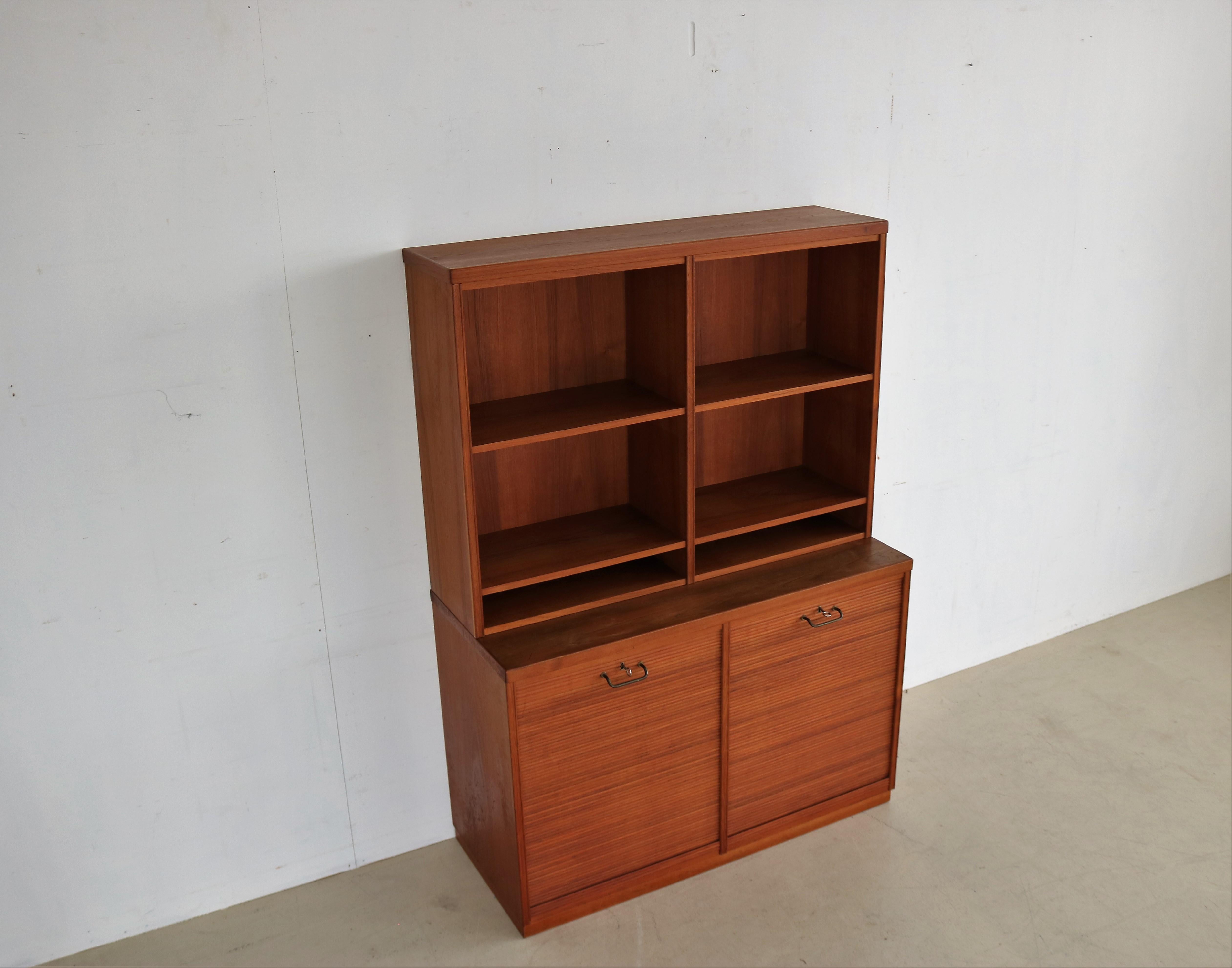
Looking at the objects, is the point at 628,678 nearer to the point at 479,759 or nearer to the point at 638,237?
the point at 479,759

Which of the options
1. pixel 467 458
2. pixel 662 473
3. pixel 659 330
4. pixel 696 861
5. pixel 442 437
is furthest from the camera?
pixel 696 861

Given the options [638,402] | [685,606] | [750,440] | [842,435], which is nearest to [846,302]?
[842,435]

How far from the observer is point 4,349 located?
2.35 m

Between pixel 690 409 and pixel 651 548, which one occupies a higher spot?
pixel 690 409

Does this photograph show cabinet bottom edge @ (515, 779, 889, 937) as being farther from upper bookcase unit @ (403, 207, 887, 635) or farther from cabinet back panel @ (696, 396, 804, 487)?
cabinet back panel @ (696, 396, 804, 487)

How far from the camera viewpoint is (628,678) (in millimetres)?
2719

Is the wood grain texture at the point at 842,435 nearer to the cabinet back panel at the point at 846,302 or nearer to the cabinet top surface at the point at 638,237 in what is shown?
the cabinet back panel at the point at 846,302

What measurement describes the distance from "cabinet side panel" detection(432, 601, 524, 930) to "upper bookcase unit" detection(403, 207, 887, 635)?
0.12 meters

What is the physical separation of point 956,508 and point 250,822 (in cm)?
253

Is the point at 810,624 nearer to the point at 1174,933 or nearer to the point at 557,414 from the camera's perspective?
the point at 557,414

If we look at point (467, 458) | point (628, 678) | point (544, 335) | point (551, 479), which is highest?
point (544, 335)

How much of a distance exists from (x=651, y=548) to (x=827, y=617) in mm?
554

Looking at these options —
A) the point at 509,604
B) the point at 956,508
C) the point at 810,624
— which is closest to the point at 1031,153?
the point at 956,508

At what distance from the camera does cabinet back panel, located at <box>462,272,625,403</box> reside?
2.77 m
